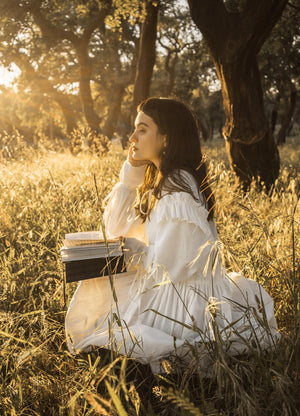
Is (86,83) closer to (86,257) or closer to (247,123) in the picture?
(247,123)

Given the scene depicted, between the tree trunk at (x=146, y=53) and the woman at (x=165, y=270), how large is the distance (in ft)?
21.3

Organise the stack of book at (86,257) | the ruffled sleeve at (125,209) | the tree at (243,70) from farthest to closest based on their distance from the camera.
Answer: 1. the tree at (243,70)
2. the ruffled sleeve at (125,209)
3. the stack of book at (86,257)

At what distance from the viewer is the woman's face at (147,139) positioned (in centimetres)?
210

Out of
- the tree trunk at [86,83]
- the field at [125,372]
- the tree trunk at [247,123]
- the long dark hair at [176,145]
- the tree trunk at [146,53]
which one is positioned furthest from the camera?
the tree trunk at [86,83]

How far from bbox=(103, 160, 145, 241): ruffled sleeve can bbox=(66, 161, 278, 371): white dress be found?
211 mm

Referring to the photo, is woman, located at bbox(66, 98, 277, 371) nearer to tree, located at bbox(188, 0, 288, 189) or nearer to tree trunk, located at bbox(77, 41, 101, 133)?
tree, located at bbox(188, 0, 288, 189)

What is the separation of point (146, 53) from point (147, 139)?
268 inches

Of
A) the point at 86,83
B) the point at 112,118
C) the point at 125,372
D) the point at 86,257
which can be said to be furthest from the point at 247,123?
the point at 112,118

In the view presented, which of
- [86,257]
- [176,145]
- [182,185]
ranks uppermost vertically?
[176,145]

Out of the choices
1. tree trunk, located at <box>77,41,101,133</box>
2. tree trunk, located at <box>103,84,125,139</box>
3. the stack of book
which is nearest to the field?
the stack of book

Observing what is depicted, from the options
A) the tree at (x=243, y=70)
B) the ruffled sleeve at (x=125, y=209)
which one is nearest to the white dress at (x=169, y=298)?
the ruffled sleeve at (x=125, y=209)

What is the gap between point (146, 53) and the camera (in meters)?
8.02

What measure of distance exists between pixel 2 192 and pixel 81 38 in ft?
33.1

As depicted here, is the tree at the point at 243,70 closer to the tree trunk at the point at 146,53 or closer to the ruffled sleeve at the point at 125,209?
the ruffled sleeve at the point at 125,209
